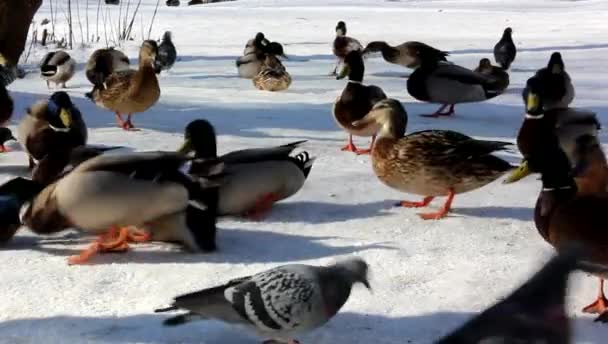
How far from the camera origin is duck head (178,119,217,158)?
15.3 feet

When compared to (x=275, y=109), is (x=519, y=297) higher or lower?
higher

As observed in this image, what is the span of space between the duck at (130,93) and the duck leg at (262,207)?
109 inches

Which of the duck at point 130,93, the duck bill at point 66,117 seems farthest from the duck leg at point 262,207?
the duck at point 130,93

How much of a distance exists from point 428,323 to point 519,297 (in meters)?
2.04

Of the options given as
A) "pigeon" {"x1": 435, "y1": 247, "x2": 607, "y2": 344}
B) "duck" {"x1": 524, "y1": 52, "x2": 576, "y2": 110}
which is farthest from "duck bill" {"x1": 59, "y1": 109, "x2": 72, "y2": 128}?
"pigeon" {"x1": 435, "y1": 247, "x2": 607, "y2": 344}

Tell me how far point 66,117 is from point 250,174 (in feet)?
4.22

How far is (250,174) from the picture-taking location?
14.9 ft

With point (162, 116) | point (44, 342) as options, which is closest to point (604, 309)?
point (44, 342)

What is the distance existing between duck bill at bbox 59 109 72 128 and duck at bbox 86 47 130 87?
3809 mm

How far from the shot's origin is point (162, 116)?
7.74 m

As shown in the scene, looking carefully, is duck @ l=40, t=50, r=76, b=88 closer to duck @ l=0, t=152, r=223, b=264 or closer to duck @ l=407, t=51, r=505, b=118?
duck @ l=407, t=51, r=505, b=118

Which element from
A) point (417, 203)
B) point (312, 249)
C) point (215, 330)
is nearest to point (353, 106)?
point (417, 203)

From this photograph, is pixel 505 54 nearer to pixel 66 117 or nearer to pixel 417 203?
pixel 417 203

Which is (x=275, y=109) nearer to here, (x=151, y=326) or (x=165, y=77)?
(x=165, y=77)
